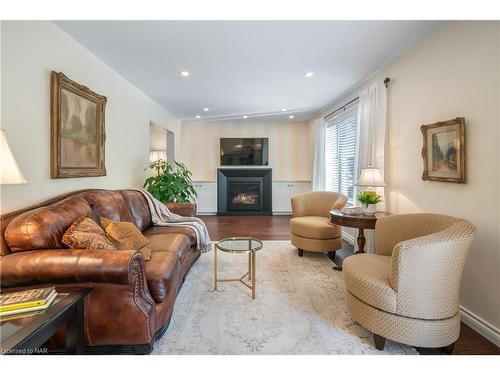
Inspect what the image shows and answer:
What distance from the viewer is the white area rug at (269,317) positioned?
72.4 inches

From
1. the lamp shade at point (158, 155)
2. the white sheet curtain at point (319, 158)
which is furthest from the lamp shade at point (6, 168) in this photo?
the lamp shade at point (158, 155)

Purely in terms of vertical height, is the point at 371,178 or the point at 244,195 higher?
the point at 371,178

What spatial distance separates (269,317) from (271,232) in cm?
309

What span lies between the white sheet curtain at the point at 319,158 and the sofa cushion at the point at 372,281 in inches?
147

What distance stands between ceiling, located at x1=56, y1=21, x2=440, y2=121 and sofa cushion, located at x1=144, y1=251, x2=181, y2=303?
79.0 inches

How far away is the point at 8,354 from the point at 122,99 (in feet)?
11.0

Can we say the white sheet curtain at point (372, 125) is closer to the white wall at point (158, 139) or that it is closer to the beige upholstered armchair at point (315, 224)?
the beige upholstered armchair at point (315, 224)

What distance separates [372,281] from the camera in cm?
182

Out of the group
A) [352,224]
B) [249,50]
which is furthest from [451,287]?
[249,50]

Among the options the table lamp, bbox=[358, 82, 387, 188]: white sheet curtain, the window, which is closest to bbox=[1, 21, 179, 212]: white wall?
the table lamp

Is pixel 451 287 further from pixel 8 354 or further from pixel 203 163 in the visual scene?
pixel 203 163

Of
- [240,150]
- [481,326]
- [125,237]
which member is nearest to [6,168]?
[125,237]

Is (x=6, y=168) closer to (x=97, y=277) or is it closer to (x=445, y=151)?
(x=97, y=277)

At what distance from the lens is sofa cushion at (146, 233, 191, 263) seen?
2475 mm
